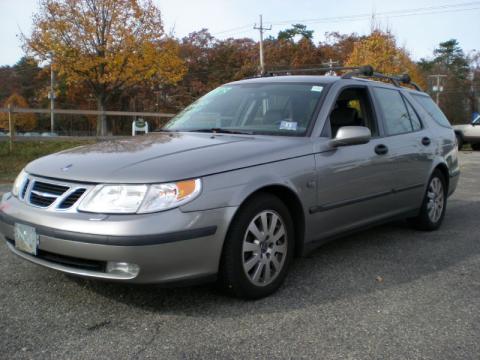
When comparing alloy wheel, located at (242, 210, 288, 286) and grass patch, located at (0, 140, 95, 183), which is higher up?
grass patch, located at (0, 140, 95, 183)

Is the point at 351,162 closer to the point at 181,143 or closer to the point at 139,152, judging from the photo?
the point at 181,143

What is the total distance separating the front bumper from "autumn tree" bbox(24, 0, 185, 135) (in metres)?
21.5

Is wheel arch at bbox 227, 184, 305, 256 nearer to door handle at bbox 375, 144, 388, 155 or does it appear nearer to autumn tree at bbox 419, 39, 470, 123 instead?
door handle at bbox 375, 144, 388, 155

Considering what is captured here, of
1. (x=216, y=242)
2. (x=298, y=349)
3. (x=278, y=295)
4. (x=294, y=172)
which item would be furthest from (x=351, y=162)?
(x=298, y=349)

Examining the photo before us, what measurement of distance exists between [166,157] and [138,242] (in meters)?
0.64

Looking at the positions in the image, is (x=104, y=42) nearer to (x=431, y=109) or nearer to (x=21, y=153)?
(x=21, y=153)

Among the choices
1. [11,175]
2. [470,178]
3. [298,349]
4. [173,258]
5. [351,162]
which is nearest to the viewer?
[298,349]

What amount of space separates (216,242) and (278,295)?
72cm

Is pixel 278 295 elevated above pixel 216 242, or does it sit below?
below

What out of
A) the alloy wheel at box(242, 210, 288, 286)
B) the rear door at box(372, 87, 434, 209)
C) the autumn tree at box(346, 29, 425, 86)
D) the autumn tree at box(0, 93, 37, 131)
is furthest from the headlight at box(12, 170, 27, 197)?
the autumn tree at box(0, 93, 37, 131)

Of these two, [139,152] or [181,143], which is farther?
[181,143]

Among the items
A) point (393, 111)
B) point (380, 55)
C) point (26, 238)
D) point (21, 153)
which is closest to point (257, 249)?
point (26, 238)

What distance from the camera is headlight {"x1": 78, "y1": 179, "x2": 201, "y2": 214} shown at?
2.77 m

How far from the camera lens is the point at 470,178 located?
1058 centimetres
